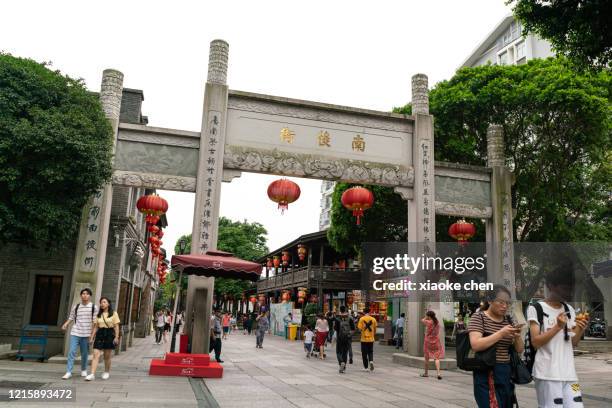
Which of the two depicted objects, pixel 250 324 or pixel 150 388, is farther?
pixel 250 324

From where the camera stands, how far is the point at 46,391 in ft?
23.8

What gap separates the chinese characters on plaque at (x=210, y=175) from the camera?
12188 millimetres

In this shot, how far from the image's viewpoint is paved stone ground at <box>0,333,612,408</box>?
A: 7.22 m

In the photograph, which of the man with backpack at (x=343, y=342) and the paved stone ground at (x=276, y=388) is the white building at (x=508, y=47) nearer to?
the man with backpack at (x=343, y=342)

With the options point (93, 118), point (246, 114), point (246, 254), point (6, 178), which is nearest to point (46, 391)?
point (6, 178)

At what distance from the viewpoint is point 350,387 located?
371 inches

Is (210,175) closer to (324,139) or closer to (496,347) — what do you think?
(324,139)

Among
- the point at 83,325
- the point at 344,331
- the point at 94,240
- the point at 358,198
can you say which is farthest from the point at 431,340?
the point at 94,240

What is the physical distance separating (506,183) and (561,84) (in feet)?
13.4

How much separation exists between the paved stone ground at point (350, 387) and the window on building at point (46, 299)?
16.3ft

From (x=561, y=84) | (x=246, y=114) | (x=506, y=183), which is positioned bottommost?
(x=506, y=183)

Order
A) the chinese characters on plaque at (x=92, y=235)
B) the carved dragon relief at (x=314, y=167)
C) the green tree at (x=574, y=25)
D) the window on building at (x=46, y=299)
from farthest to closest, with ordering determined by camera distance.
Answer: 1. the window on building at (x=46, y=299)
2. the carved dragon relief at (x=314, y=167)
3. the chinese characters on plaque at (x=92, y=235)
4. the green tree at (x=574, y=25)

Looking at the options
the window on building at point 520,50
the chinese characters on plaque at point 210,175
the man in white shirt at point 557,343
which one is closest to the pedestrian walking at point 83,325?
the chinese characters on plaque at point 210,175

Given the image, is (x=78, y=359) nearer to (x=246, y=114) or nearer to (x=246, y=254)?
(x=246, y=114)
